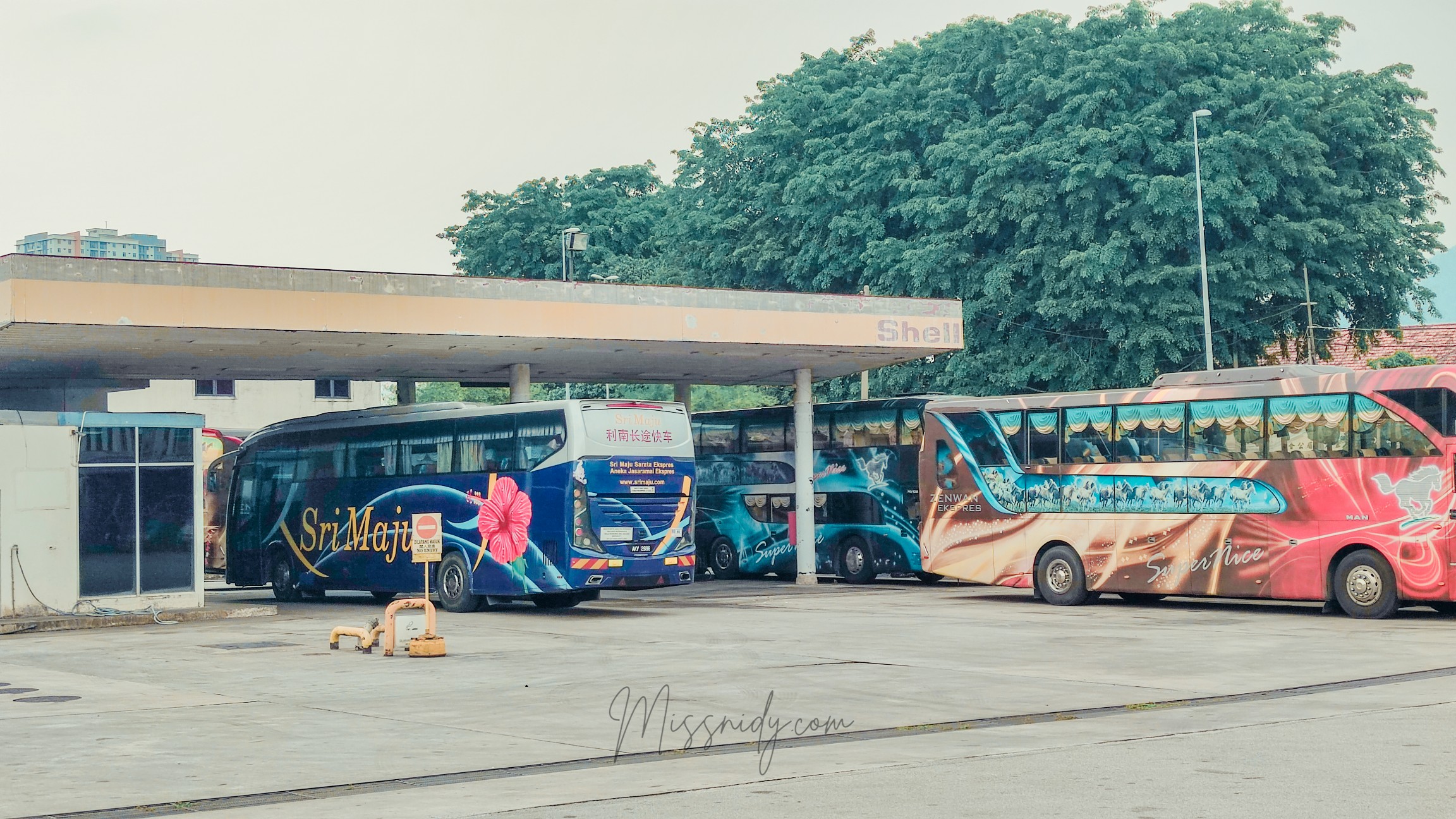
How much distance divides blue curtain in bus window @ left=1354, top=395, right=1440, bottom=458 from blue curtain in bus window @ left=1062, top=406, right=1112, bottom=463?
3.72m

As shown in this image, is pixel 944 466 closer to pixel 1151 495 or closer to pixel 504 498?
pixel 1151 495

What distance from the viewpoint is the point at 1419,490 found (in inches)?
773

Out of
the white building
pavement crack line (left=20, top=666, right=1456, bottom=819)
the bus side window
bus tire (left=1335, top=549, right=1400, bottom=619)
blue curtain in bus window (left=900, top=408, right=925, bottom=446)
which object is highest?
the white building

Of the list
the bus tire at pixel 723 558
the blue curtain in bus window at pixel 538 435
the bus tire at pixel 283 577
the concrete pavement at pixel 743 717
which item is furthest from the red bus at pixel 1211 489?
the bus tire at pixel 283 577

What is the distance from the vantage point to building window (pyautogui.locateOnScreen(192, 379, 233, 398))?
2291 inches

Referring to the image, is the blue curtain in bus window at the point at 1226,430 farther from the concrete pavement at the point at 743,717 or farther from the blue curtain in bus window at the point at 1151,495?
the concrete pavement at the point at 743,717

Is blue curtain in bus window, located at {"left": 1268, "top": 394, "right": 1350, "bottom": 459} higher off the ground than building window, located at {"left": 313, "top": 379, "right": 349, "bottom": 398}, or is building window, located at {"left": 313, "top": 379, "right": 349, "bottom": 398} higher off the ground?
building window, located at {"left": 313, "top": 379, "right": 349, "bottom": 398}

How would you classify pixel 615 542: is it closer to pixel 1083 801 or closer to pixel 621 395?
pixel 1083 801

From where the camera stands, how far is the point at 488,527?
2369cm

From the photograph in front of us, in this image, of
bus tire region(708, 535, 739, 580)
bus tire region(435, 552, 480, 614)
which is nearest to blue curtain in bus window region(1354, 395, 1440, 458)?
bus tire region(435, 552, 480, 614)

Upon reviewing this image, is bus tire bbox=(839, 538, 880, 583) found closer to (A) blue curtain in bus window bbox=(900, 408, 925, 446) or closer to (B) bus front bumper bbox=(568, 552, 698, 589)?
(A) blue curtain in bus window bbox=(900, 408, 925, 446)

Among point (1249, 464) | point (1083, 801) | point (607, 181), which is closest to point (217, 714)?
point (1083, 801)

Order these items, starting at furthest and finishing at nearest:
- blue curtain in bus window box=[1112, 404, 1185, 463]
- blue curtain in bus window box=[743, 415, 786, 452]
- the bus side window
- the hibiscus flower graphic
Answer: blue curtain in bus window box=[743, 415, 786, 452] → the bus side window → the hibiscus flower graphic → blue curtain in bus window box=[1112, 404, 1185, 463]

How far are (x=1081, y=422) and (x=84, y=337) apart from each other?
1387 centimetres
